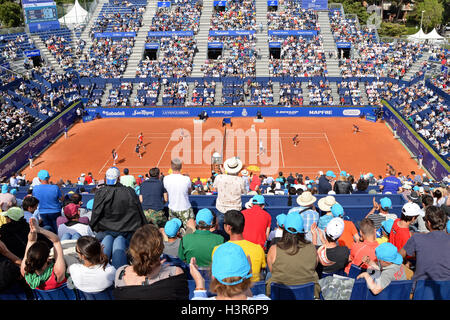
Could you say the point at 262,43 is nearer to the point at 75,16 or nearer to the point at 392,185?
the point at 75,16

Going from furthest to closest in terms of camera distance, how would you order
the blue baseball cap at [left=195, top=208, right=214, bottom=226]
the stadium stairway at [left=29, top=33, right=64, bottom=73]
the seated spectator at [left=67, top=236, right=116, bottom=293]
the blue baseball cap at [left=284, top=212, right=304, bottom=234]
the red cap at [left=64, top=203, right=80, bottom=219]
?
the stadium stairway at [left=29, top=33, right=64, bottom=73], the red cap at [left=64, top=203, right=80, bottom=219], the blue baseball cap at [left=195, top=208, right=214, bottom=226], the blue baseball cap at [left=284, top=212, right=304, bottom=234], the seated spectator at [left=67, top=236, right=116, bottom=293]

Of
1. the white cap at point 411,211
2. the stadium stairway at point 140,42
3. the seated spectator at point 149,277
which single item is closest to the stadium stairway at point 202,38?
the stadium stairway at point 140,42

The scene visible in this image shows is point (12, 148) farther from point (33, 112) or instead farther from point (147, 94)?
point (147, 94)

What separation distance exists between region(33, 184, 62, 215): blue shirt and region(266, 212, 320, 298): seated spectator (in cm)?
598

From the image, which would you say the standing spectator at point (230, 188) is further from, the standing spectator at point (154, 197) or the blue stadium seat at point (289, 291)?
the blue stadium seat at point (289, 291)

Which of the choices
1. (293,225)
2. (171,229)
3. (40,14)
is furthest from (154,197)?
(40,14)

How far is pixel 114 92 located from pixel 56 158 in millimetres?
14340

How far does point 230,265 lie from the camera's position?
3537 mm

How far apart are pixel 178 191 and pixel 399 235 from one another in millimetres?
4474

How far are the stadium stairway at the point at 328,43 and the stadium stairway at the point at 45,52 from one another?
31.5 meters

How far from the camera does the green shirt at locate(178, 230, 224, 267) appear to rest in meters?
5.85

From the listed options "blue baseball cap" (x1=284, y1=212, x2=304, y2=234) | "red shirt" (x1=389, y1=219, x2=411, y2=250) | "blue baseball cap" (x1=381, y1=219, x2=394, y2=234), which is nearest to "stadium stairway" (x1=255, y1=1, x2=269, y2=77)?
"blue baseball cap" (x1=381, y1=219, x2=394, y2=234)

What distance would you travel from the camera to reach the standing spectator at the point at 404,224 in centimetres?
694

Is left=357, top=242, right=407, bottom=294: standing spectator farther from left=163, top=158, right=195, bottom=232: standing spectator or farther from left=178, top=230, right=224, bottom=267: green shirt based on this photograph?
left=163, top=158, right=195, bottom=232: standing spectator
